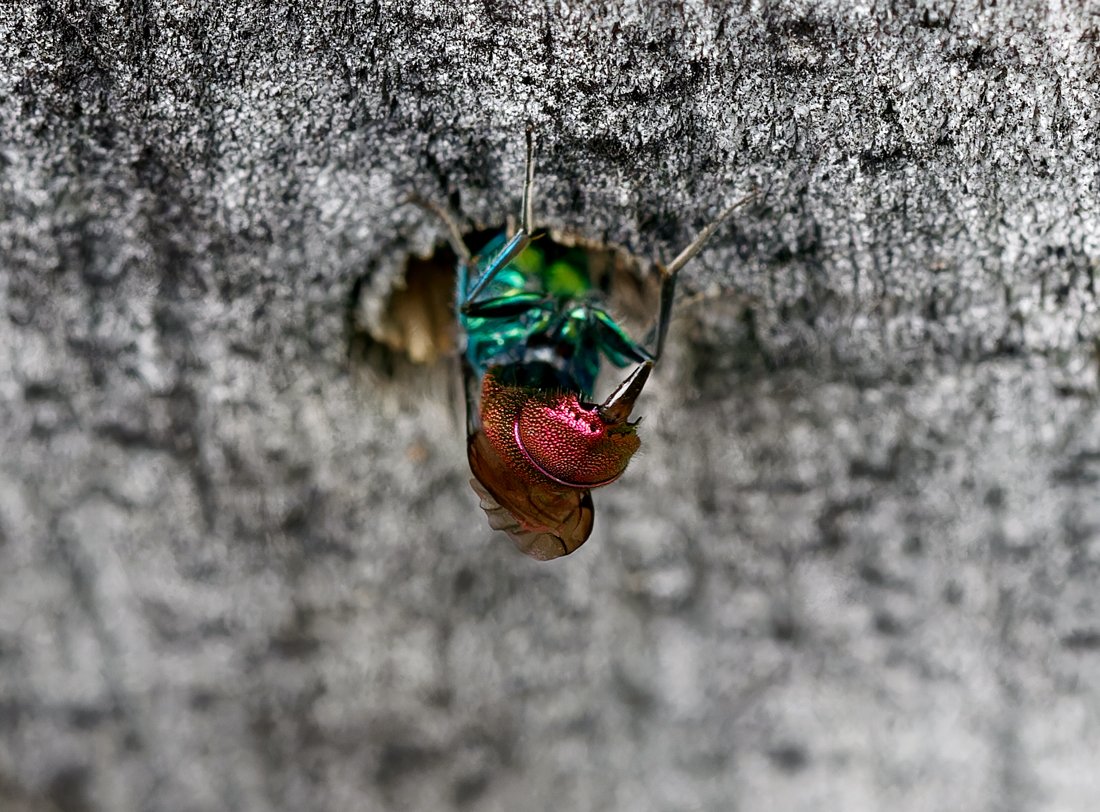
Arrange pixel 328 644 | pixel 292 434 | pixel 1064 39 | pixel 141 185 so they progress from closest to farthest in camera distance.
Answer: pixel 1064 39 < pixel 141 185 < pixel 292 434 < pixel 328 644

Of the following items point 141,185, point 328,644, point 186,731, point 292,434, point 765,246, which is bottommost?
point 186,731

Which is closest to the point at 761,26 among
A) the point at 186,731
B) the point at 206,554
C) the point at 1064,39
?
the point at 1064,39

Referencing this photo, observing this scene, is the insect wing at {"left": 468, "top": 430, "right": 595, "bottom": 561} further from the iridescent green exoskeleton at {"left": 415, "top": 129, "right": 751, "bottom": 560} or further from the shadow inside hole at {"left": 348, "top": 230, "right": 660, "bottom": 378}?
the shadow inside hole at {"left": 348, "top": 230, "right": 660, "bottom": 378}

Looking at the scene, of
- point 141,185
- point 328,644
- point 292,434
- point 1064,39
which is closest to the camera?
point 1064,39

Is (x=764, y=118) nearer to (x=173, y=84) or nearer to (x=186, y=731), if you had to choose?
(x=173, y=84)

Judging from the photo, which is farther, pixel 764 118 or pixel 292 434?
pixel 292 434

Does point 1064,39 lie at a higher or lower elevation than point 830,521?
higher

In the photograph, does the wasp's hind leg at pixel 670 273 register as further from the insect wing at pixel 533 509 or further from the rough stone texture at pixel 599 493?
the insect wing at pixel 533 509
